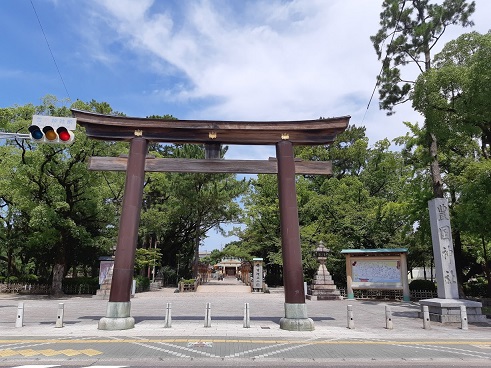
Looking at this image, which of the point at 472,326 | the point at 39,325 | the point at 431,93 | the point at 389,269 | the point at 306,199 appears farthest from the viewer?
the point at 306,199

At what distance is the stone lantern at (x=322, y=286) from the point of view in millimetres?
24844

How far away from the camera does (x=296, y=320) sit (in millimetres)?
11250

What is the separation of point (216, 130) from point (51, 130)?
18.4 ft

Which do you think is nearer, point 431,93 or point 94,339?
point 94,339

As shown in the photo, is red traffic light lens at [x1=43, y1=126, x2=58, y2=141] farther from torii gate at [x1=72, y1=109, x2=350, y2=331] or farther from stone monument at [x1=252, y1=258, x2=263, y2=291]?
stone monument at [x1=252, y1=258, x2=263, y2=291]

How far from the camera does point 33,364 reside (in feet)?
23.5

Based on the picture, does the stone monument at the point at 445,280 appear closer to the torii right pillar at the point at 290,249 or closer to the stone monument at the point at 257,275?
the torii right pillar at the point at 290,249

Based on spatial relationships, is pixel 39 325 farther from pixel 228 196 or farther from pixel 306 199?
pixel 306 199

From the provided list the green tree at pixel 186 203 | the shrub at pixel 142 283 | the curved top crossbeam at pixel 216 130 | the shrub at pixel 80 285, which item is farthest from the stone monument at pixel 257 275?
the curved top crossbeam at pixel 216 130

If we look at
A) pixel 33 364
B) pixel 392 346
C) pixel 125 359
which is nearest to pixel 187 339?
pixel 125 359

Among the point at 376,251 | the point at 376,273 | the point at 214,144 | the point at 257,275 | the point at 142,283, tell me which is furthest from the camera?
the point at 257,275

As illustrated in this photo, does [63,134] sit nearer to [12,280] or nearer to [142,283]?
[142,283]

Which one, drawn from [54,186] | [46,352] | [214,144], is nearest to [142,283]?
[54,186]

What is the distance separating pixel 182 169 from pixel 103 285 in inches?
675
